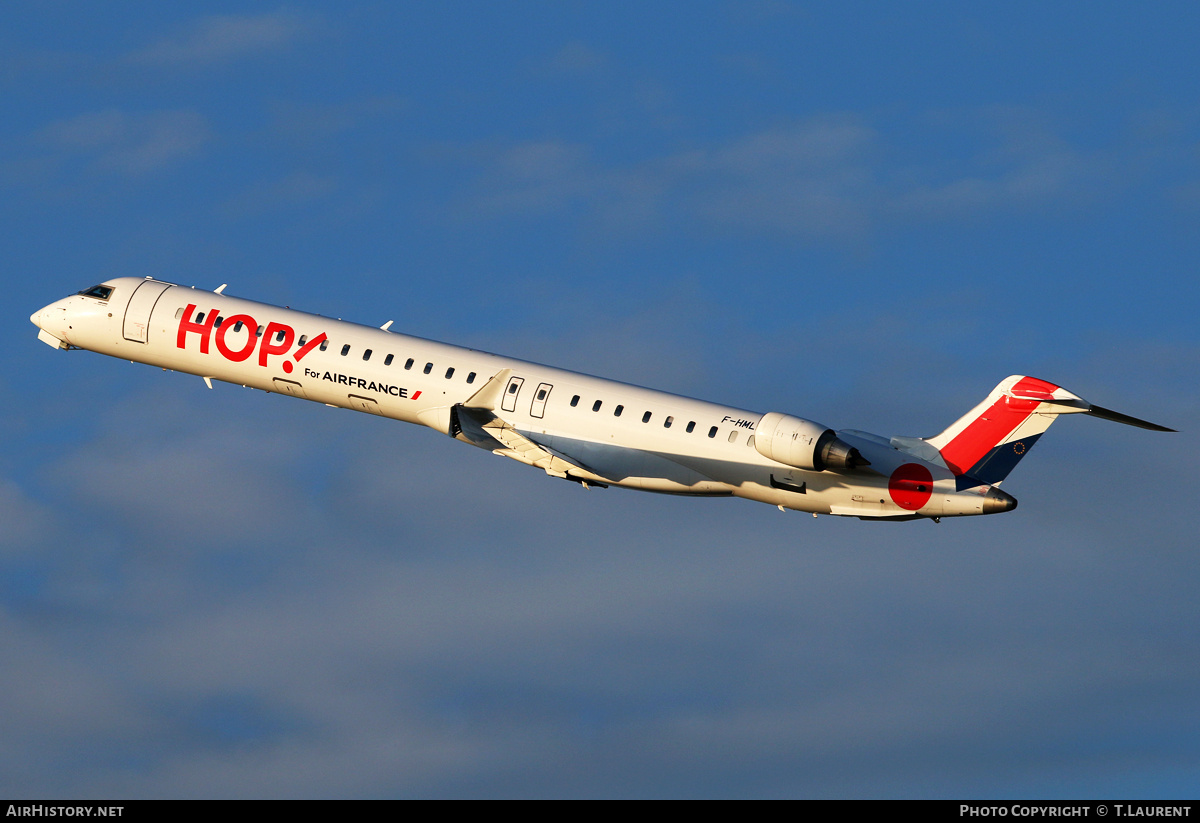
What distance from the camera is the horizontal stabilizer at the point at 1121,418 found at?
4600cm

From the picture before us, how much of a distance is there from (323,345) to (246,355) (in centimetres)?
253

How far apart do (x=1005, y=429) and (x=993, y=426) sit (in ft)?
1.07

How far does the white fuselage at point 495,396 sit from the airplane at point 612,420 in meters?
0.04

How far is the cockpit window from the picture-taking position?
55781 millimetres

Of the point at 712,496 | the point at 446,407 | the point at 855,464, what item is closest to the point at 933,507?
the point at 855,464

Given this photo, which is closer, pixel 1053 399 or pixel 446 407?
pixel 1053 399

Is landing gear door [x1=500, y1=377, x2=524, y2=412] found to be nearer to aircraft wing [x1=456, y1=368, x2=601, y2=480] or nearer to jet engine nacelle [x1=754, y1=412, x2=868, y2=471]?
aircraft wing [x1=456, y1=368, x2=601, y2=480]

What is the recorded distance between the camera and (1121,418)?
47.0 meters

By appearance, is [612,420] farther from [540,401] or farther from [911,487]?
[911,487]

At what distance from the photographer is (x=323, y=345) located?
52.9 meters

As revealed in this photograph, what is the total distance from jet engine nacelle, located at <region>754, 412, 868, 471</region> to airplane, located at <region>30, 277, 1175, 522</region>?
4 cm

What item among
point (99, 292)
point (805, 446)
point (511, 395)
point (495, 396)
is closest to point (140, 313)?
point (99, 292)
